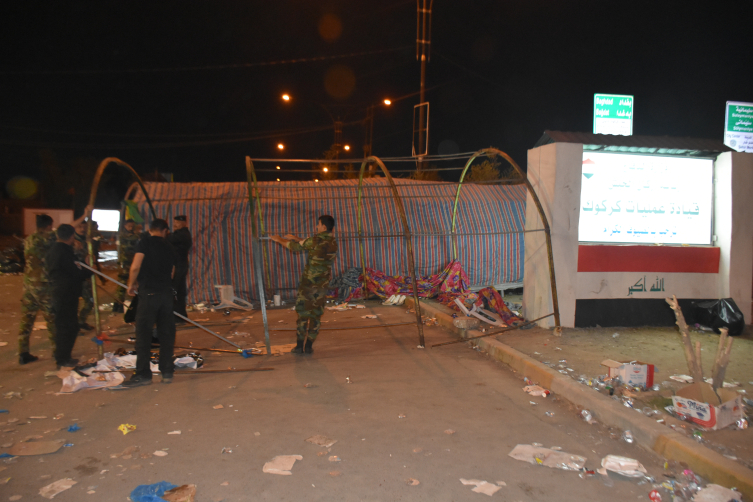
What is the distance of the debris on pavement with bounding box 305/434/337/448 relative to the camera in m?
3.83

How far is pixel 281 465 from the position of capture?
347 cm

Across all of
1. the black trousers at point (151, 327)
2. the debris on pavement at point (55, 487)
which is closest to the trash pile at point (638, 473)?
the debris on pavement at point (55, 487)

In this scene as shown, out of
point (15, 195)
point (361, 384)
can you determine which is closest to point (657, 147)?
point (361, 384)

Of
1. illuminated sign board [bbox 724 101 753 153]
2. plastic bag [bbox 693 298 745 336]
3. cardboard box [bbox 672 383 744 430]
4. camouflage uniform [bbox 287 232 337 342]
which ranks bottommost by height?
cardboard box [bbox 672 383 744 430]

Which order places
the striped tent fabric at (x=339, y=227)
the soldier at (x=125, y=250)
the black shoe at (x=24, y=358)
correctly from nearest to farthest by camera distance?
the black shoe at (x=24, y=358), the soldier at (x=125, y=250), the striped tent fabric at (x=339, y=227)

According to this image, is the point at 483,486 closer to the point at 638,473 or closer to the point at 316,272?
the point at 638,473

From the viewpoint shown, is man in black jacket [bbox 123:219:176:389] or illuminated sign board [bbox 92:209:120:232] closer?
man in black jacket [bbox 123:219:176:389]

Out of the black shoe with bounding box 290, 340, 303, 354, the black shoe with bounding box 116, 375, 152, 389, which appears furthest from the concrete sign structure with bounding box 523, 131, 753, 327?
the black shoe with bounding box 116, 375, 152, 389

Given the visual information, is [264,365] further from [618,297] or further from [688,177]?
[688,177]

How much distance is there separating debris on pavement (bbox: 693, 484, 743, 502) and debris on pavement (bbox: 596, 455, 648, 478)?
1.26ft

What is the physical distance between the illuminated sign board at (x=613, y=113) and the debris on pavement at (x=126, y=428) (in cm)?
1870

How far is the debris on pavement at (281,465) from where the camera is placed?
338 cm

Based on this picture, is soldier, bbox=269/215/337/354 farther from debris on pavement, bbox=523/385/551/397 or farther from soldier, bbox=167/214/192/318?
debris on pavement, bbox=523/385/551/397

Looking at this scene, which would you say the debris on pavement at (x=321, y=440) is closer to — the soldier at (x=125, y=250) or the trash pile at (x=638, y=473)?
the trash pile at (x=638, y=473)
